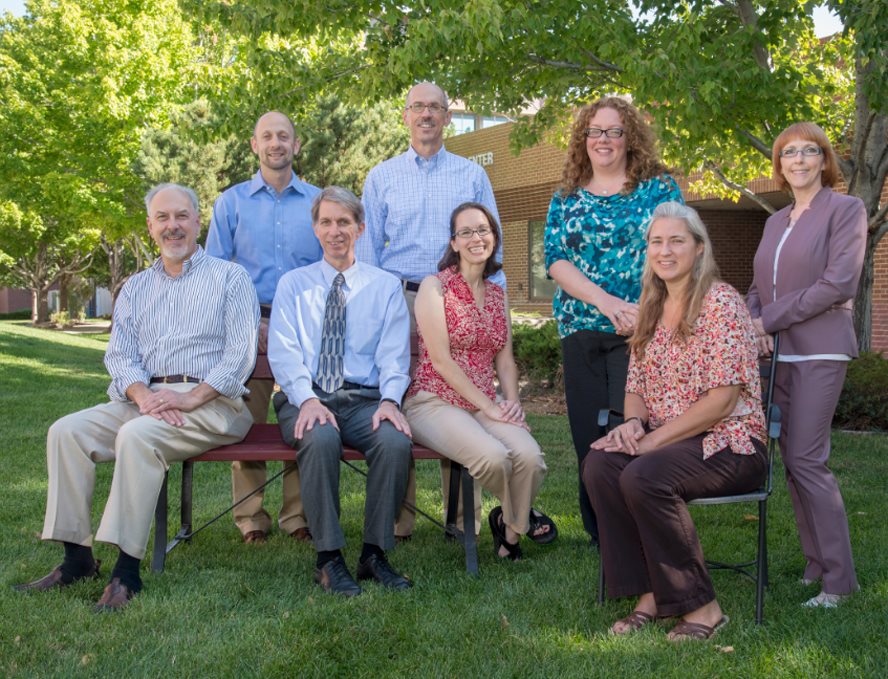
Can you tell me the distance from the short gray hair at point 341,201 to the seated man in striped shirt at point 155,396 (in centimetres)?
51

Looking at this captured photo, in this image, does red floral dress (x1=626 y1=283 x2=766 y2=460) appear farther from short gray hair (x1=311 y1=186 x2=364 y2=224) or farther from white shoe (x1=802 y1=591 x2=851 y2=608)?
short gray hair (x1=311 y1=186 x2=364 y2=224)

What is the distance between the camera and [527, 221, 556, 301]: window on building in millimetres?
25062

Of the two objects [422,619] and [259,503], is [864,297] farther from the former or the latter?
[422,619]

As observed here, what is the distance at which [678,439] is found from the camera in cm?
389

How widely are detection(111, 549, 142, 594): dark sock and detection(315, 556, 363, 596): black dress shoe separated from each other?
2.63 ft

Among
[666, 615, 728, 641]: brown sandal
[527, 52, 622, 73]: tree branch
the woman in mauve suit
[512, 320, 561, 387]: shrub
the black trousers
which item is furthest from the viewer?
[512, 320, 561, 387]: shrub

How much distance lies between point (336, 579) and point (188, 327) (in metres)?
1.48

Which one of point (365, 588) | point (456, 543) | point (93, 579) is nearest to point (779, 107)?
point (456, 543)

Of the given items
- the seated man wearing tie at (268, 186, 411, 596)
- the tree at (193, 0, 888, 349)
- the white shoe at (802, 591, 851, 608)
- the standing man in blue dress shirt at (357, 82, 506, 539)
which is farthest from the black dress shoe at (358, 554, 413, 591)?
the tree at (193, 0, 888, 349)

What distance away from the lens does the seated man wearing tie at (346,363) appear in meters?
4.41

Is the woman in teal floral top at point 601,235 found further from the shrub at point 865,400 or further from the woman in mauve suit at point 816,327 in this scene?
the shrub at point 865,400

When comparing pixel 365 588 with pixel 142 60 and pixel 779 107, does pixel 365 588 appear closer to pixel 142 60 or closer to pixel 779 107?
pixel 779 107

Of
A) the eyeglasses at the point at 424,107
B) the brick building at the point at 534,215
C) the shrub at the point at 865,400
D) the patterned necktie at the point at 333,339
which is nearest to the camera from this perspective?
the patterned necktie at the point at 333,339

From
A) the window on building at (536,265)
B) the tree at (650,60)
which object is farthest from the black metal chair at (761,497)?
the window on building at (536,265)
